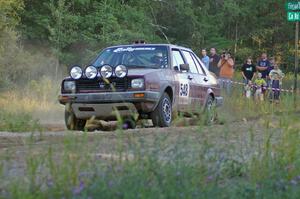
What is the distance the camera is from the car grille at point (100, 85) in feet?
35.8

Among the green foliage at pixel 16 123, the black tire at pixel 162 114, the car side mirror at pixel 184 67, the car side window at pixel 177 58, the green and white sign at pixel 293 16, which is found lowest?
the green foliage at pixel 16 123

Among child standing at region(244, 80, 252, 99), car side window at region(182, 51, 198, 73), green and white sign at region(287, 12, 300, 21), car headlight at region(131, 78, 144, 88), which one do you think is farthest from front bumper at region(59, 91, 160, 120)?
child standing at region(244, 80, 252, 99)

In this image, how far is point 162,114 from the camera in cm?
1135

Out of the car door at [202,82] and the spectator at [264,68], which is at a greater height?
the spectator at [264,68]

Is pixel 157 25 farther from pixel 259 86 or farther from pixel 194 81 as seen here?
pixel 194 81

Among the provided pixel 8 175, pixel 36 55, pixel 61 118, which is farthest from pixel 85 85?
pixel 36 55

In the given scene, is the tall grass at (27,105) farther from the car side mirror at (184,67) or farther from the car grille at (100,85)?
the car side mirror at (184,67)

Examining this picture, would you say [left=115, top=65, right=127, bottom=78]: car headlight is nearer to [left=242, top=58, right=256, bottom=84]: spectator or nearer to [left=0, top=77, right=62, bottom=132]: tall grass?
[left=0, top=77, right=62, bottom=132]: tall grass

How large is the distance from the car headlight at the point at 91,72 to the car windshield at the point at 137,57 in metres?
0.81

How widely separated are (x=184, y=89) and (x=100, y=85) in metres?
2.02

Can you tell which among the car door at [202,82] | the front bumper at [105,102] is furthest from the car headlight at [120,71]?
the car door at [202,82]

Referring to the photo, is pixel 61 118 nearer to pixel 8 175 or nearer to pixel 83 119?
Result: pixel 83 119

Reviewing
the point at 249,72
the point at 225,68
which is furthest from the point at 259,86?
the point at 249,72

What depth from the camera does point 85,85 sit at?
1120cm
